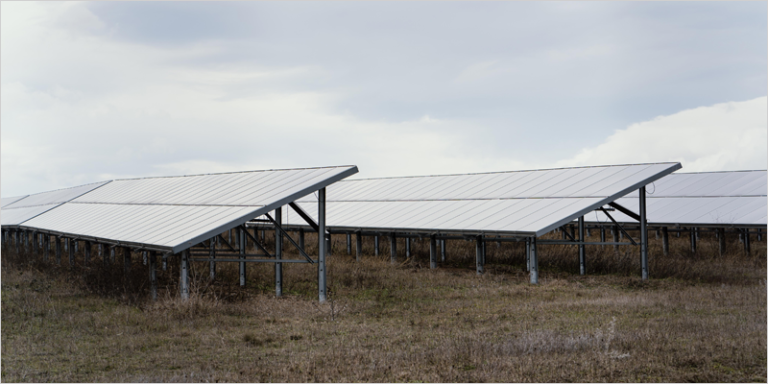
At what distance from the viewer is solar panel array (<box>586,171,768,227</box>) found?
28.3 meters

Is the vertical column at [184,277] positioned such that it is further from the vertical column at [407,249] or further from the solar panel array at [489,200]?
the vertical column at [407,249]

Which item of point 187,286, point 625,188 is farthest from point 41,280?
point 625,188

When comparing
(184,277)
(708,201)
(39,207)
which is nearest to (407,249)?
(708,201)

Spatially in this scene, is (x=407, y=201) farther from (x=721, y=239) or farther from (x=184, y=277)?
(x=184, y=277)

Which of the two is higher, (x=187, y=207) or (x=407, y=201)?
(x=407, y=201)

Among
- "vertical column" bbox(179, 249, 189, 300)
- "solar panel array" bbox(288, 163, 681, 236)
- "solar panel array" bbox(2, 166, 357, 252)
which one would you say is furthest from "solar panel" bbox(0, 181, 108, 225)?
"vertical column" bbox(179, 249, 189, 300)

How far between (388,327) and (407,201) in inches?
622

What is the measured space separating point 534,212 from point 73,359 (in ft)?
46.7

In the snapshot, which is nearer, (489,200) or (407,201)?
(489,200)

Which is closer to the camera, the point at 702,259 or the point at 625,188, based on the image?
the point at 625,188

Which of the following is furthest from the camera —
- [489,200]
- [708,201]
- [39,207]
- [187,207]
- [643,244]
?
[39,207]

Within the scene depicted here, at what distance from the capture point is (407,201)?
2894cm

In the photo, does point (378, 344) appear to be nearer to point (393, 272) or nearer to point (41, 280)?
point (393, 272)

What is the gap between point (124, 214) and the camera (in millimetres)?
21953
